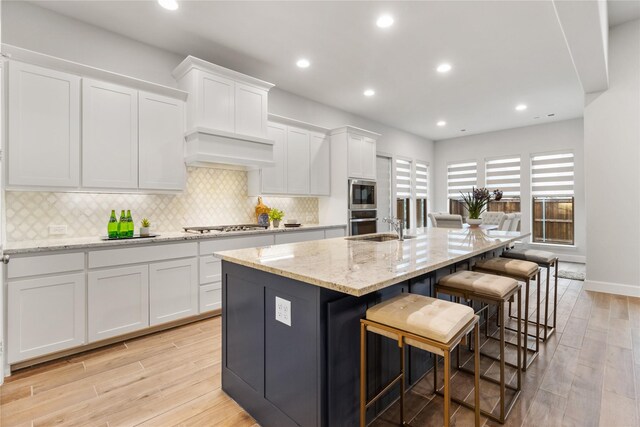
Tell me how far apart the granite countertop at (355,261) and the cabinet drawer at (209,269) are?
1.37 metres

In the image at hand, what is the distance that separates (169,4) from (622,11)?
5.05 metres

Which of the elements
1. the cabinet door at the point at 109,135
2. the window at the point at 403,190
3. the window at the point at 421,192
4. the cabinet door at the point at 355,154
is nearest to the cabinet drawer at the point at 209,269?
the cabinet door at the point at 109,135

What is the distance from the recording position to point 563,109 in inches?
230

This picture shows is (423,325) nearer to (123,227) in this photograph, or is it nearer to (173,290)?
(173,290)

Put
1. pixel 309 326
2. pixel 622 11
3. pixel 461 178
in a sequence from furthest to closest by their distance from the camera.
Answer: pixel 461 178, pixel 622 11, pixel 309 326

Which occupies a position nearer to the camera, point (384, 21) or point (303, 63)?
point (384, 21)

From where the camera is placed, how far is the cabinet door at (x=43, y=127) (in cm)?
243

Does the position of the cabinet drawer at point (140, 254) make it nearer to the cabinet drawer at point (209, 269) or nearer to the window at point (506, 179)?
the cabinet drawer at point (209, 269)

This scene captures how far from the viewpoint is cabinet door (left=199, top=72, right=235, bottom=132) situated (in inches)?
133

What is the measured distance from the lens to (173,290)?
3.06m

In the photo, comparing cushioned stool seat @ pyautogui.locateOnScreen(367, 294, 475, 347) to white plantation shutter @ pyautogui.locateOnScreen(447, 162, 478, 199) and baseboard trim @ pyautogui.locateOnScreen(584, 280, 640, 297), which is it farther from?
white plantation shutter @ pyautogui.locateOnScreen(447, 162, 478, 199)

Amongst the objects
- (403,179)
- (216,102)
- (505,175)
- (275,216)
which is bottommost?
(275,216)

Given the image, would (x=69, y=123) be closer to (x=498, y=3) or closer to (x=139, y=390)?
(x=139, y=390)

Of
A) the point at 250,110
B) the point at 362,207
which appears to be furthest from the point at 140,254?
the point at 362,207
